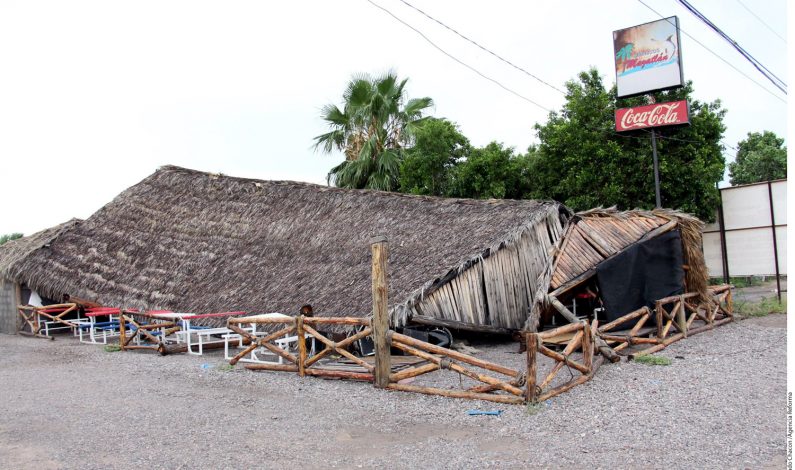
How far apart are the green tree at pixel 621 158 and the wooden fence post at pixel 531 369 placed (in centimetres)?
1256

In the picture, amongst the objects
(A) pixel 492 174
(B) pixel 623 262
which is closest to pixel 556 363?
(B) pixel 623 262

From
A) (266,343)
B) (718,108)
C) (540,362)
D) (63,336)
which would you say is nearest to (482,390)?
(540,362)

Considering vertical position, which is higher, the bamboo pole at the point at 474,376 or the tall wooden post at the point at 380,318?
the tall wooden post at the point at 380,318

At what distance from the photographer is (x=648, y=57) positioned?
17609 mm

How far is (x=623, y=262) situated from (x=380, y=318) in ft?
19.1

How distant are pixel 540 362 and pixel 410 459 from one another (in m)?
5.10

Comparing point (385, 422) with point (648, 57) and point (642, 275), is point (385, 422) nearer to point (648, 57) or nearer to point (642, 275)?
point (642, 275)

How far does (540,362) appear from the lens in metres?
10.2

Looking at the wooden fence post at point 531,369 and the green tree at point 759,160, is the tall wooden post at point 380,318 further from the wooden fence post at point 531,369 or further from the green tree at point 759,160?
the green tree at point 759,160

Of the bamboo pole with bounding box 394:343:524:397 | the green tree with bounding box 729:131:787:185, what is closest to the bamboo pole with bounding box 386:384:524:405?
the bamboo pole with bounding box 394:343:524:397

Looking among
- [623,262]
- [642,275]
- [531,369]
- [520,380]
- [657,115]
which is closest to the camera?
[531,369]

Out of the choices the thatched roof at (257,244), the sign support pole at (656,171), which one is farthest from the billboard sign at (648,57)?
the thatched roof at (257,244)

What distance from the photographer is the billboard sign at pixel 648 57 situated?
675 inches

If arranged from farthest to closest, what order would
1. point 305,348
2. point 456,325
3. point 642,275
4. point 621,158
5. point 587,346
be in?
1. point 621,158
2. point 642,275
3. point 456,325
4. point 305,348
5. point 587,346
